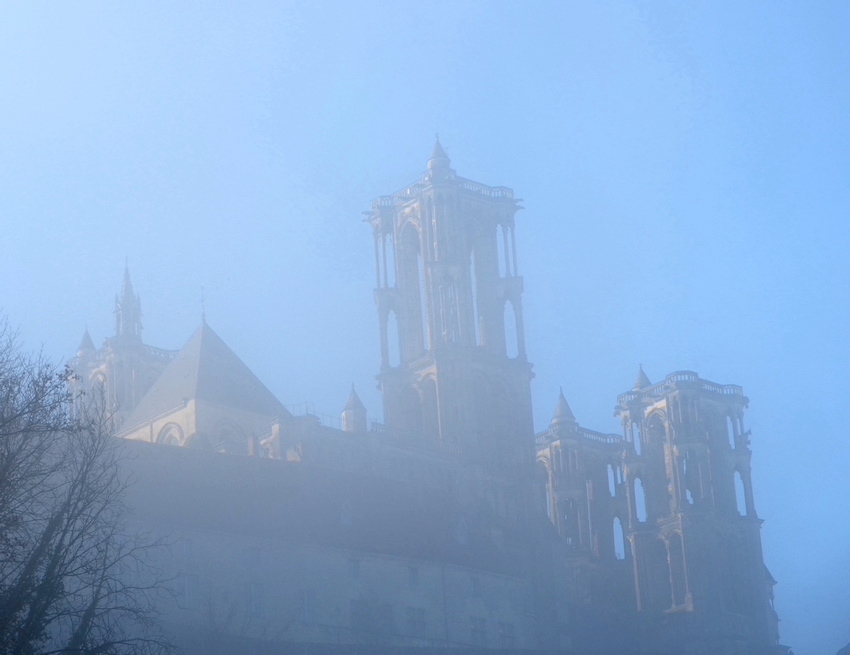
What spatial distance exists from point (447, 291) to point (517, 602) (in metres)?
21.1

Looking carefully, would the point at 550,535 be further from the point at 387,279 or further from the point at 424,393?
the point at 387,279

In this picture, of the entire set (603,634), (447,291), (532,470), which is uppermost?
(447,291)

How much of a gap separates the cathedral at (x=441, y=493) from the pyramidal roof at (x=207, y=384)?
15cm

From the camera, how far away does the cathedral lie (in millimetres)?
61594

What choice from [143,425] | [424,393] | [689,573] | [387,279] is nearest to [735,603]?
[689,573]

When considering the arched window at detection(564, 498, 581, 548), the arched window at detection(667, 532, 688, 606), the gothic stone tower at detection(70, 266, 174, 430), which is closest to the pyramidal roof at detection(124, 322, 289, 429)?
the gothic stone tower at detection(70, 266, 174, 430)

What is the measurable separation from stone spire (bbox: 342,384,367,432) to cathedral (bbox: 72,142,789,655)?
0.19 metres

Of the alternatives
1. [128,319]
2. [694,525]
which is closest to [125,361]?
[128,319]

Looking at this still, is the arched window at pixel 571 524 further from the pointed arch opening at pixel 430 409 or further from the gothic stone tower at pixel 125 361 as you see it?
the gothic stone tower at pixel 125 361

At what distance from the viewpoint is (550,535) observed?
83.1m

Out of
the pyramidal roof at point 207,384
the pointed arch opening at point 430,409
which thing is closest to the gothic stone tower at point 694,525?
the pointed arch opening at point 430,409

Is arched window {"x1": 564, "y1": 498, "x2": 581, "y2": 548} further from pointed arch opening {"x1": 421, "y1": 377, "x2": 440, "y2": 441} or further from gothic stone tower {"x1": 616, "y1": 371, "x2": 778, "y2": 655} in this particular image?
pointed arch opening {"x1": 421, "y1": 377, "x2": 440, "y2": 441}

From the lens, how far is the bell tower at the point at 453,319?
84.5 metres

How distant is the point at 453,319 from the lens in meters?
87.0
